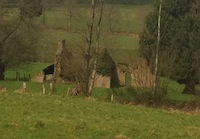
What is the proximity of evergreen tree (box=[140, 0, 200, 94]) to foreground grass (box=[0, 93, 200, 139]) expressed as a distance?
3825 cm

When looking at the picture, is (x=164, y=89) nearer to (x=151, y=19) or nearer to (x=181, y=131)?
(x=181, y=131)

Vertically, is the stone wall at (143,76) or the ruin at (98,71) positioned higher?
the stone wall at (143,76)

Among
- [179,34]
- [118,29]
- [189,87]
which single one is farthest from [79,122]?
[118,29]

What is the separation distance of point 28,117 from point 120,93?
2371cm

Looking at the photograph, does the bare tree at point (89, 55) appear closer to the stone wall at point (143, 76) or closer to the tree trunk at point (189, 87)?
the stone wall at point (143, 76)

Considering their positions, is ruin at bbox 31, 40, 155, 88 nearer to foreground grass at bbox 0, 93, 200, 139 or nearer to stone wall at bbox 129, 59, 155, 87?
stone wall at bbox 129, 59, 155, 87

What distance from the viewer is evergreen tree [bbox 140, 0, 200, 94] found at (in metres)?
62.1

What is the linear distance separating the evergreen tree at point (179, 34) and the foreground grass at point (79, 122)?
126 feet

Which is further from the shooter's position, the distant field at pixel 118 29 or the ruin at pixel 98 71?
the distant field at pixel 118 29

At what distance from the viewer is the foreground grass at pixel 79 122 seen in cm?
1490

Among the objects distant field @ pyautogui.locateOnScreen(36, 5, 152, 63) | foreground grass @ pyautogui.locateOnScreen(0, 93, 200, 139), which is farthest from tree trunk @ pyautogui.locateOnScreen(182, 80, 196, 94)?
foreground grass @ pyautogui.locateOnScreen(0, 93, 200, 139)

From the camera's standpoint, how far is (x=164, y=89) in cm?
3731

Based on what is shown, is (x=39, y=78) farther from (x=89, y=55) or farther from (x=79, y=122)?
(x=79, y=122)

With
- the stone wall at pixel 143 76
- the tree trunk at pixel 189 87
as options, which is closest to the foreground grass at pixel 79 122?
the stone wall at pixel 143 76
